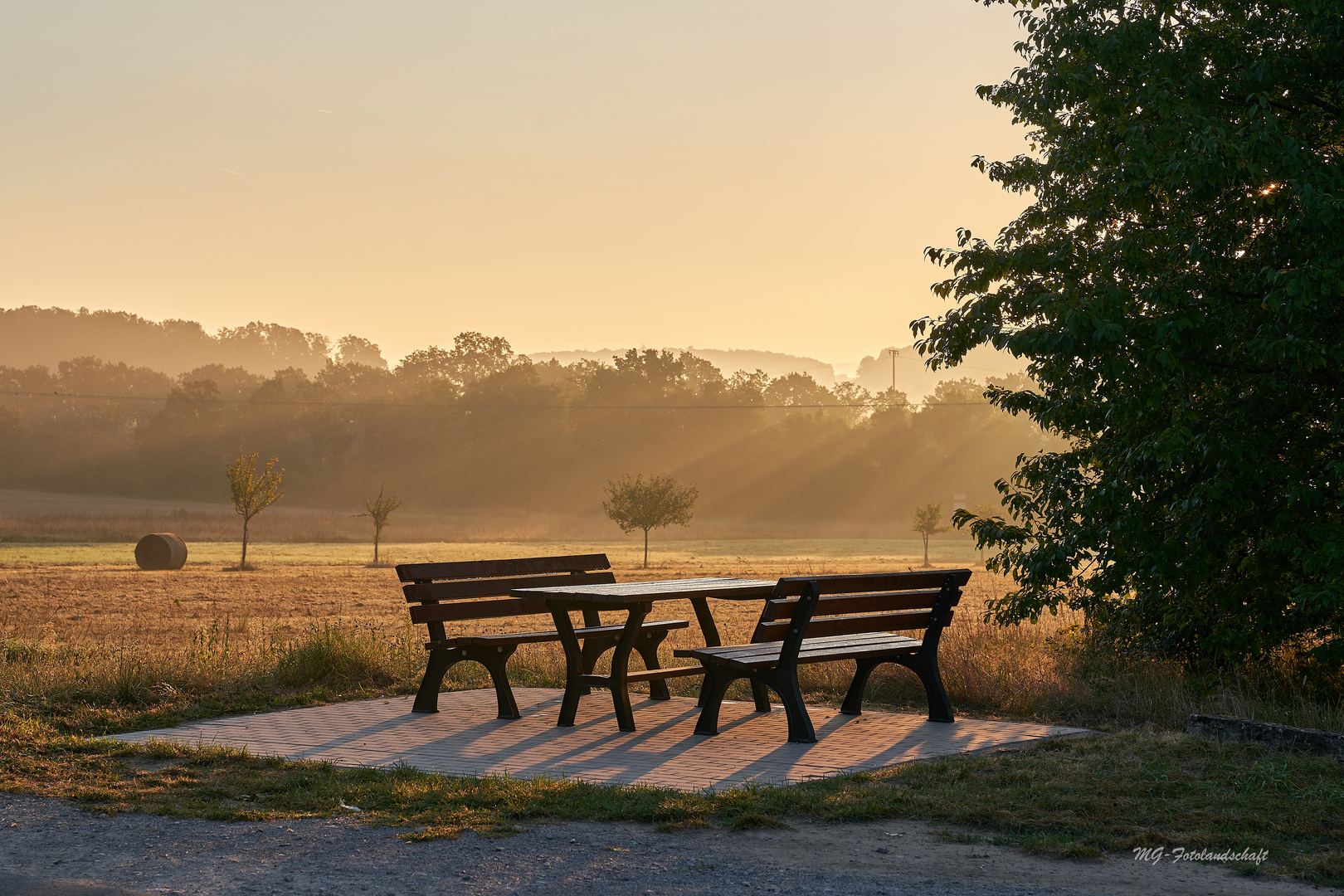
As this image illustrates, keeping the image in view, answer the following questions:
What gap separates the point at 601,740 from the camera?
23.1 ft

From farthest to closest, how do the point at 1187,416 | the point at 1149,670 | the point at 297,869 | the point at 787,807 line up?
the point at 1149,670 → the point at 1187,416 → the point at 787,807 → the point at 297,869

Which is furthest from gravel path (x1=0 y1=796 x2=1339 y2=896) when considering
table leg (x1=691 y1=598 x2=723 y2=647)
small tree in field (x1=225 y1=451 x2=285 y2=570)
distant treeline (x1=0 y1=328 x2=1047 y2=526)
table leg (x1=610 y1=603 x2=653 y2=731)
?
distant treeline (x1=0 y1=328 x2=1047 y2=526)

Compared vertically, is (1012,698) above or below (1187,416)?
below

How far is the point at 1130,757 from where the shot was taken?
605 centimetres

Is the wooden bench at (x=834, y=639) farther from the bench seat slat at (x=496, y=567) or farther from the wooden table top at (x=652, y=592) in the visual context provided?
the bench seat slat at (x=496, y=567)

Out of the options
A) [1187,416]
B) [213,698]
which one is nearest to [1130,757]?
[1187,416]

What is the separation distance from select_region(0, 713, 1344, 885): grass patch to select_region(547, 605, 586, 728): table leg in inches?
66.8

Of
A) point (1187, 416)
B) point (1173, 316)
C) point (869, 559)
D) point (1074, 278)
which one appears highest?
point (1074, 278)

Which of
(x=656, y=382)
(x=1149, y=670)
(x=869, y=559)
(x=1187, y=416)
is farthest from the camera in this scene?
(x=656, y=382)

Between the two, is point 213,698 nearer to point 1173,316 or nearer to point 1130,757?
point 1130,757

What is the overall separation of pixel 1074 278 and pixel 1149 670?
3.15 metres

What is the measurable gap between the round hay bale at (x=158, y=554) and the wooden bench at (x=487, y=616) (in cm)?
2677

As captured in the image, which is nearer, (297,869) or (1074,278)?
(297,869)

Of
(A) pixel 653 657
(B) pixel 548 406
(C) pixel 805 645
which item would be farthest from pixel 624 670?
(B) pixel 548 406
